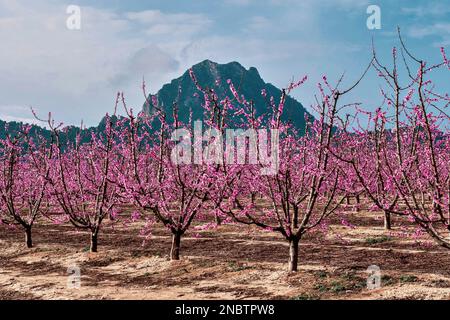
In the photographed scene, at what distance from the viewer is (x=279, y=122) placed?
9.91m

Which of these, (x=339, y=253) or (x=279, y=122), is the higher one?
(x=279, y=122)

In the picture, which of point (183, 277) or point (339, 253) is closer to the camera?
point (183, 277)

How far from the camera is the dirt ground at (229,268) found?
8.91 m

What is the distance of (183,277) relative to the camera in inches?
416

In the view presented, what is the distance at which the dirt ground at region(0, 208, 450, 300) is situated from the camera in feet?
29.2

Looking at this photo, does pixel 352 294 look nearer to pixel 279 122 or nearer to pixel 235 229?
pixel 279 122

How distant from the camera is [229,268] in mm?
10969

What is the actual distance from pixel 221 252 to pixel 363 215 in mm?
11673
